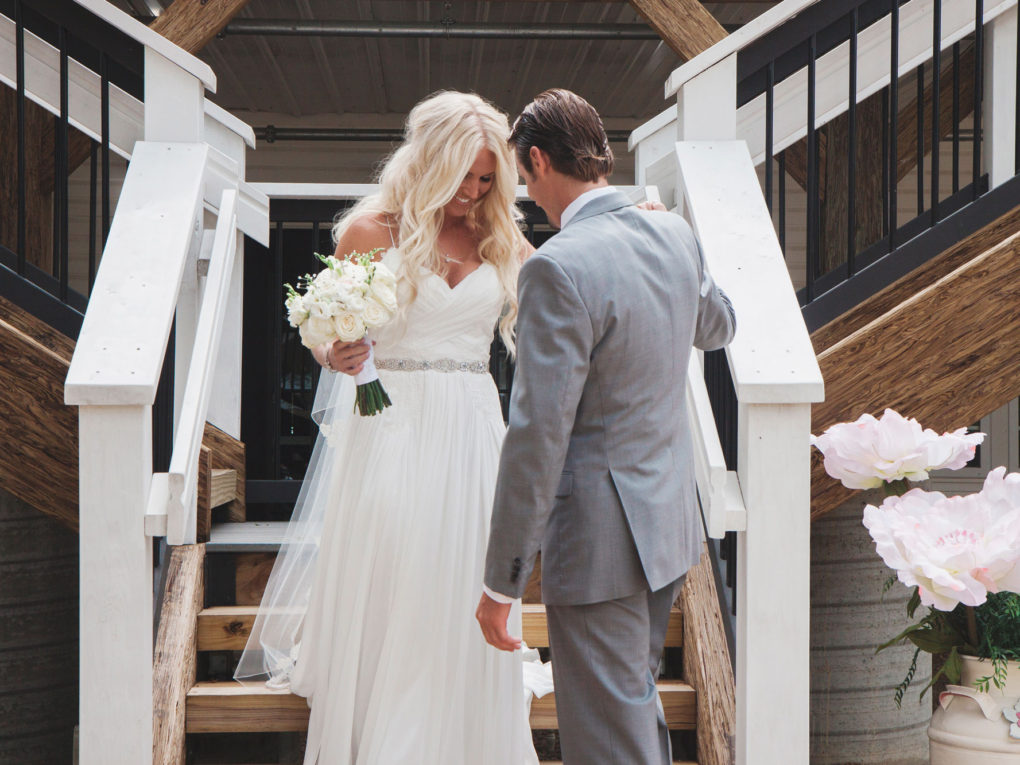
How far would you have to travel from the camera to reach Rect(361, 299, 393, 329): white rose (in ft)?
7.34

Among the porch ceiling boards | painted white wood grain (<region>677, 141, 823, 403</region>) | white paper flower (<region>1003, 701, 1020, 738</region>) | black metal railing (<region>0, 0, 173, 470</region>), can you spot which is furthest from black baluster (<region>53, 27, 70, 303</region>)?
the porch ceiling boards

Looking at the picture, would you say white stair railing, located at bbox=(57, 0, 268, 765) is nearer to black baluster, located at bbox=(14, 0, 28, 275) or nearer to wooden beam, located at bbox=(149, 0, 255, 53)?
black baluster, located at bbox=(14, 0, 28, 275)

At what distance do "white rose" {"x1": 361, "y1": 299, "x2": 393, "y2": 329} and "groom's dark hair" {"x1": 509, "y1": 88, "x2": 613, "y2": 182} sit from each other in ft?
1.91

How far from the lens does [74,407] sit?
2561 mm

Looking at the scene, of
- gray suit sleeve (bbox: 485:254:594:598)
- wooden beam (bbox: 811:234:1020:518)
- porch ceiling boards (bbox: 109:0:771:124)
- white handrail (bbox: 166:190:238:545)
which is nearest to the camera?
gray suit sleeve (bbox: 485:254:594:598)

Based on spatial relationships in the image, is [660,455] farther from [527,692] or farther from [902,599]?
[902,599]

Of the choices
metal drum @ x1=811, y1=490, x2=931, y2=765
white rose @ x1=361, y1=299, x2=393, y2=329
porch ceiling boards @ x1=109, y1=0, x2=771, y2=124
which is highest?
porch ceiling boards @ x1=109, y1=0, x2=771, y2=124

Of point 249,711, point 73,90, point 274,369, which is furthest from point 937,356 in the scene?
point 73,90

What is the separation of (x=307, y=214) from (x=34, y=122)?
2797 mm

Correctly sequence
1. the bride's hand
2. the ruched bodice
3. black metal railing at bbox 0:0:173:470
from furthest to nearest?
1. black metal railing at bbox 0:0:173:470
2. the ruched bodice
3. the bride's hand

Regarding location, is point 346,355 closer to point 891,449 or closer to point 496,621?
point 496,621

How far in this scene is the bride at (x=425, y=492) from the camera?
2389 mm

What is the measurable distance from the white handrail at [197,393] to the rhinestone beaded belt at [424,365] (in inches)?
18.0

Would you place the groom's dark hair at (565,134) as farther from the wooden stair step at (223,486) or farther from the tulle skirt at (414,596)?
the wooden stair step at (223,486)
